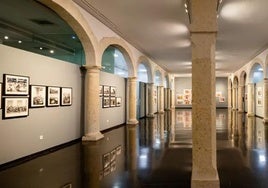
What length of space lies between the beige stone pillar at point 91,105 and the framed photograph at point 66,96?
22.3 inches

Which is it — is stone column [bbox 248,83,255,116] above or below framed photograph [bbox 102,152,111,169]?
above

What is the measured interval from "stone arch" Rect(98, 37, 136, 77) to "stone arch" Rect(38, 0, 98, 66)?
49 cm

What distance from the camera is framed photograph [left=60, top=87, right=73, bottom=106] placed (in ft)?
27.7

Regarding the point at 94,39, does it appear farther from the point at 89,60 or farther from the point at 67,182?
the point at 67,182

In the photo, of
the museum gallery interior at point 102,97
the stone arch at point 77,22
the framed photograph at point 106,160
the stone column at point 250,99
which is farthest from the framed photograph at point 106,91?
the stone column at point 250,99

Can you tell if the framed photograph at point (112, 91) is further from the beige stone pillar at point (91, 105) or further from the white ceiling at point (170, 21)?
the beige stone pillar at point (91, 105)

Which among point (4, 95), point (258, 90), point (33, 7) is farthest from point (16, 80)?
point (258, 90)

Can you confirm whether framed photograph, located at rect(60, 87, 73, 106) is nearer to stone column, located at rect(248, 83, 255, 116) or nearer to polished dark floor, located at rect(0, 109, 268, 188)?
polished dark floor, located at rect(0, 109, 268, 188)

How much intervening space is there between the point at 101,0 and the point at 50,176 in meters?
4.82

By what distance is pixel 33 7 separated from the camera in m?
7.67

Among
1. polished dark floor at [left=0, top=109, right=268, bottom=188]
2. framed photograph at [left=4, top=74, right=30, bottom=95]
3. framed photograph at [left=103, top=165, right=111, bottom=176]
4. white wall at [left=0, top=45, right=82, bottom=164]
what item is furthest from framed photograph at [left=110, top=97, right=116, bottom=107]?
framed photograph at [left=103, top=165, right=111, bottom=176]

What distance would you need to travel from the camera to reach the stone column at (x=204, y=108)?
421 cm

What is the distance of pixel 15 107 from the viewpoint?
6.34m

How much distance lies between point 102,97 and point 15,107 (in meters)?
5.36
